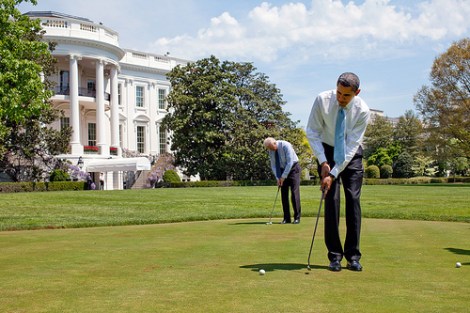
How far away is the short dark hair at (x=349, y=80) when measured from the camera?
549 cm

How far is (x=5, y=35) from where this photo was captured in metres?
22.1

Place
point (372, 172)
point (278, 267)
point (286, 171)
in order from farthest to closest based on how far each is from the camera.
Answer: point (372, 172)
point (286, 171)
point (278, 267)

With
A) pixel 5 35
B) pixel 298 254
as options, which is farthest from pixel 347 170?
pixel 5 35

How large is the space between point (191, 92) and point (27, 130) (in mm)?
15398

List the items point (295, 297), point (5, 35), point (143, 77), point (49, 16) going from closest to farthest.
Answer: point (295, 297) → point (5, 35) → point (49, 16) → point (143, 77)

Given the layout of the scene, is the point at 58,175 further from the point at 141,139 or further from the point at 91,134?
the point at 141,139

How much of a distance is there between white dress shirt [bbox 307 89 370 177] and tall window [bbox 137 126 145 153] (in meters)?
59.5

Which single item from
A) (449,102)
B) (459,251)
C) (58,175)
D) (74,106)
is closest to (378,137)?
(449,102)

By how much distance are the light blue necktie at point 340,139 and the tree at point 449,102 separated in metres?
53.6

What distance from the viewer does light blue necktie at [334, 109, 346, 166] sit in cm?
563

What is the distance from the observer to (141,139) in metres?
64.5

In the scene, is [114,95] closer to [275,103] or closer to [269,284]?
[275,103]

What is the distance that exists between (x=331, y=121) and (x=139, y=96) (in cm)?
6006

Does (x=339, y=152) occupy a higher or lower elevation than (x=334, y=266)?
higher
